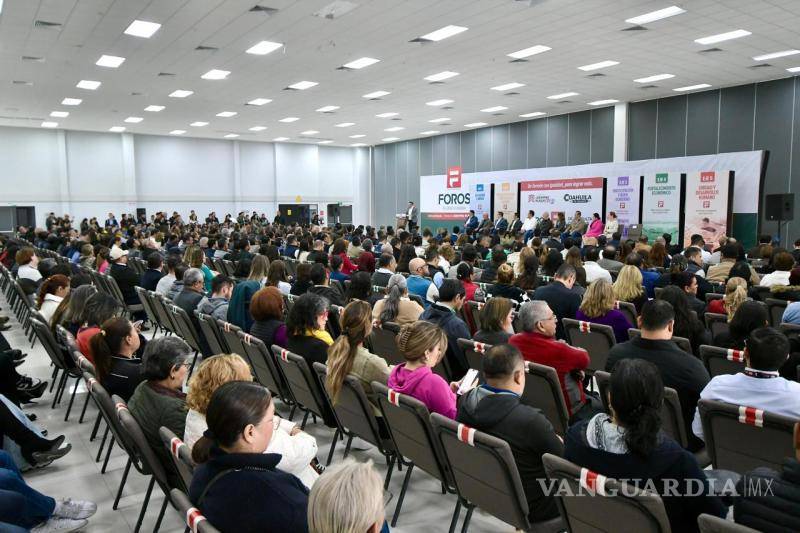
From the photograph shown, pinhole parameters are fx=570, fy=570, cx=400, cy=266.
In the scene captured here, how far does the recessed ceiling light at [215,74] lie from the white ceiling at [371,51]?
0.68 ft

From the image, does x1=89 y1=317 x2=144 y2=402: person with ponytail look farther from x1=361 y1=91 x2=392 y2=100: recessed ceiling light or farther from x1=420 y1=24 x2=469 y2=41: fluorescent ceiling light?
x1=361 y1=91 x2=392 y2=100: recessed ceiling light

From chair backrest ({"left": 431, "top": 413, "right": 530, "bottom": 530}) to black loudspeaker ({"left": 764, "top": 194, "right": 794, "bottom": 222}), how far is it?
1460 cm

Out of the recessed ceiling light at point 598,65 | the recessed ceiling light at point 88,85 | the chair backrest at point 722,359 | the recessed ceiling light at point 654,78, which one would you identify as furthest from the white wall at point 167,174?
the chair backrest at point 722,359

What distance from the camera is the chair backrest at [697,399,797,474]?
2525 millimetres

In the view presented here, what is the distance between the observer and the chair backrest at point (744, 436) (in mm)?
2525

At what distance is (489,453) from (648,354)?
1.52 m

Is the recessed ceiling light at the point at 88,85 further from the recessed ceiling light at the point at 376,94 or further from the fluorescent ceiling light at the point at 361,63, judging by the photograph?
the recessed ceiling light at the point at 376,94

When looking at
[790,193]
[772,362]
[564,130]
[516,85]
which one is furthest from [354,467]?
[564,130]

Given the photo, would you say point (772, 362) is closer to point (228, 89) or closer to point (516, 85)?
point (516, 85)

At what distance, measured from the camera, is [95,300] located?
4414mm

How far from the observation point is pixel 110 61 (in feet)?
40.8

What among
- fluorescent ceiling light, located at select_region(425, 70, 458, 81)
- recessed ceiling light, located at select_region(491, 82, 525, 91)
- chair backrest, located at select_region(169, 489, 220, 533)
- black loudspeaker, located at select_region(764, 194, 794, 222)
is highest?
recessed ceiling light, located at select_region(491, 82, 525, 91)

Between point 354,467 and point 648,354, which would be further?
point 648,354

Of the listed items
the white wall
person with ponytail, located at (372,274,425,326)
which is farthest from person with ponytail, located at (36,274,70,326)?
the white wall
